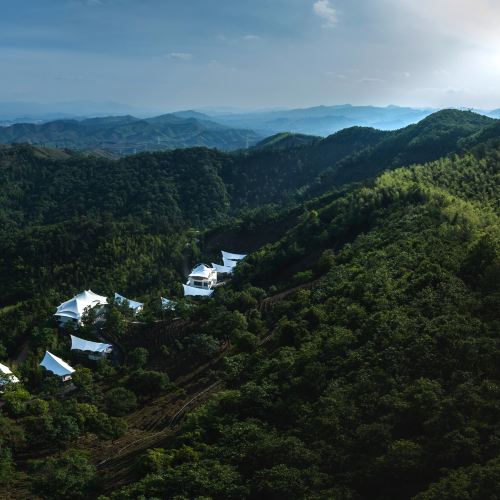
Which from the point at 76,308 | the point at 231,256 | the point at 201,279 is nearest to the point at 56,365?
the point at 76,308

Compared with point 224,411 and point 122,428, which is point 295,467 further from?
point 122,428

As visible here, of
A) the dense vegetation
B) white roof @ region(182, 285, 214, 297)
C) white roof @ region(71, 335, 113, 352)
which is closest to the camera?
the dense vegetation

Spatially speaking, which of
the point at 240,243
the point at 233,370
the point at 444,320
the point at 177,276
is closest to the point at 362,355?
the point at 444,320

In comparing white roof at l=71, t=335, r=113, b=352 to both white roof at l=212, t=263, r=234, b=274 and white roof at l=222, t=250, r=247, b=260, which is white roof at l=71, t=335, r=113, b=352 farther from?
white roof at l=222, t=250, r=247, b=260

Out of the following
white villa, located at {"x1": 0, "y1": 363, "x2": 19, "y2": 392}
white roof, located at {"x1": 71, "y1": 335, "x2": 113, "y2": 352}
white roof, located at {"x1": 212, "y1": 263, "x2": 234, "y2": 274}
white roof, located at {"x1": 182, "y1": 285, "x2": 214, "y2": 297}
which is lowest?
white villa, located at {"x1": 0, "y1": 363, "x2": 19, "y2": 392}

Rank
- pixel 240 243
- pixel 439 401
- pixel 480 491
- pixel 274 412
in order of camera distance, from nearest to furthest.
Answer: pixel 480 491
pixel 439 401
pixel 274 412
pixel 240 243

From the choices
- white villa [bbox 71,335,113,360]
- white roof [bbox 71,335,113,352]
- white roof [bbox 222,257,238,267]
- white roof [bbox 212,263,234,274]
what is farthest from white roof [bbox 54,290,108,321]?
white roof [bbox 222,257,238,267]

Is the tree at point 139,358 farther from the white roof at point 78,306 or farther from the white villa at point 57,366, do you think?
the white roof at point 78,306

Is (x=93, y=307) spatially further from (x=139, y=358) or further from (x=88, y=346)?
(x=139, y=358)
